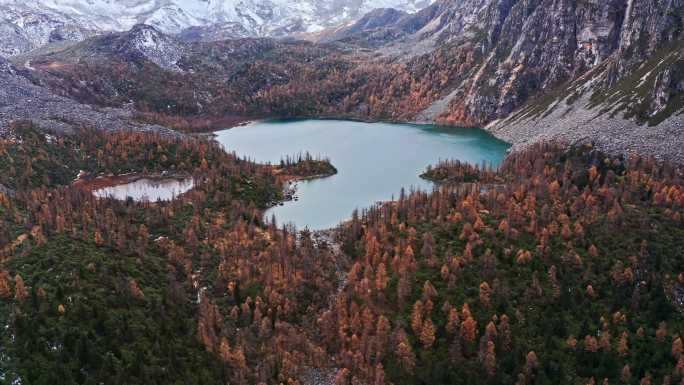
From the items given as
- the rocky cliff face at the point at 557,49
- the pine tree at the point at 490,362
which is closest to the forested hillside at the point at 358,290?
the pine tree at the point at 490,362

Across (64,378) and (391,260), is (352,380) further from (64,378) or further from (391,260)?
(64,378)

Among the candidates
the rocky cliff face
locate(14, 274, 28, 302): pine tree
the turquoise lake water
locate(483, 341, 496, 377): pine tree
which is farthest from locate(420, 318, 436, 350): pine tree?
the rocky cliff face

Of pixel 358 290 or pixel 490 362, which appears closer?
pixel 490 362

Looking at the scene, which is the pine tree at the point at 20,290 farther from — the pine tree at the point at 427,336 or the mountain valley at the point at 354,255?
the pine tree at the point at 427,336

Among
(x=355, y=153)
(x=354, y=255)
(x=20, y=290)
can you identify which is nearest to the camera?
(x=20, y=290)

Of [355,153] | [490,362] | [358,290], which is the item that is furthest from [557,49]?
[490,362]

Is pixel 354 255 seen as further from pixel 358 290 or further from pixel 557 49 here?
pixel 557 49

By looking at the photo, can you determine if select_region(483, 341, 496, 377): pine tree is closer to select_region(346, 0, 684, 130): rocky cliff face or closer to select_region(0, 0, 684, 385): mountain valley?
select_region(0, 0, 684, 385): mountain valley

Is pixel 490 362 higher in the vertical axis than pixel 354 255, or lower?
lower

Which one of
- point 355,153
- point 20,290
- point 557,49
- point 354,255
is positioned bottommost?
point 354,255
